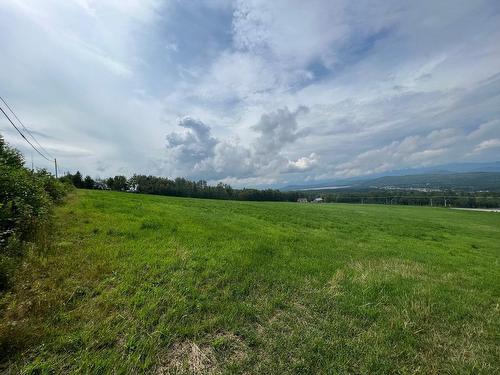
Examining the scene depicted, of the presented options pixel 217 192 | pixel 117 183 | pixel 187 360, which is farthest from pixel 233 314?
pixel 117 183

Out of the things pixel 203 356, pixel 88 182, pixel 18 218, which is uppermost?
pixel 88 182

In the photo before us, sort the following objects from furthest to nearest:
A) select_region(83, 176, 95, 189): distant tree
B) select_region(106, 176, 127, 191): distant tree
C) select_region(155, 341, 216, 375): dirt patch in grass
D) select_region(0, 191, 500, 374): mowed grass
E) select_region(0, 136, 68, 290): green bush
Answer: select_region(106, 176, 127, 191): distant tree
select_region(83, 176, 95, 189): distant tree
select_region(0, 136, 68, 290): green bush
select_region(0, 191, 500, 374): mowed grass
select_region(155, 341, 216, 375): dirt patch in grass

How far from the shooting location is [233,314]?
173 inches

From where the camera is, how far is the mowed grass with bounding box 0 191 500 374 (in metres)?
3.32

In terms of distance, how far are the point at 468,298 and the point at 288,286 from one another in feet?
14.4

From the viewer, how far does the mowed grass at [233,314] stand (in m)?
3.32

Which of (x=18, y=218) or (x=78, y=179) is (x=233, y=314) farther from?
(x=78, y=179)

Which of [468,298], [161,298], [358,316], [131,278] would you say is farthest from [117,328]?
[468,298]

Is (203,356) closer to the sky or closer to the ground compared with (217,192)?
closer to the ground

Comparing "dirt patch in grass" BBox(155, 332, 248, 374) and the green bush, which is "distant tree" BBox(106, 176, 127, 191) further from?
"dirt patch in grass" BBox(155, 332, 248, 374)

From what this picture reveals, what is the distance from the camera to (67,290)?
453cm

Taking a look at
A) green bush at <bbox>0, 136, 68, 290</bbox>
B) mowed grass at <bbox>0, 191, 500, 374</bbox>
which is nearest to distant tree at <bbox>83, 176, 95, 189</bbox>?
green bush at <bbox>0, 136, 68, 290</bbox>

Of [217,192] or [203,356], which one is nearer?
[203,356]

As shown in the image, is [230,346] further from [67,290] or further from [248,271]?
[67,290]
